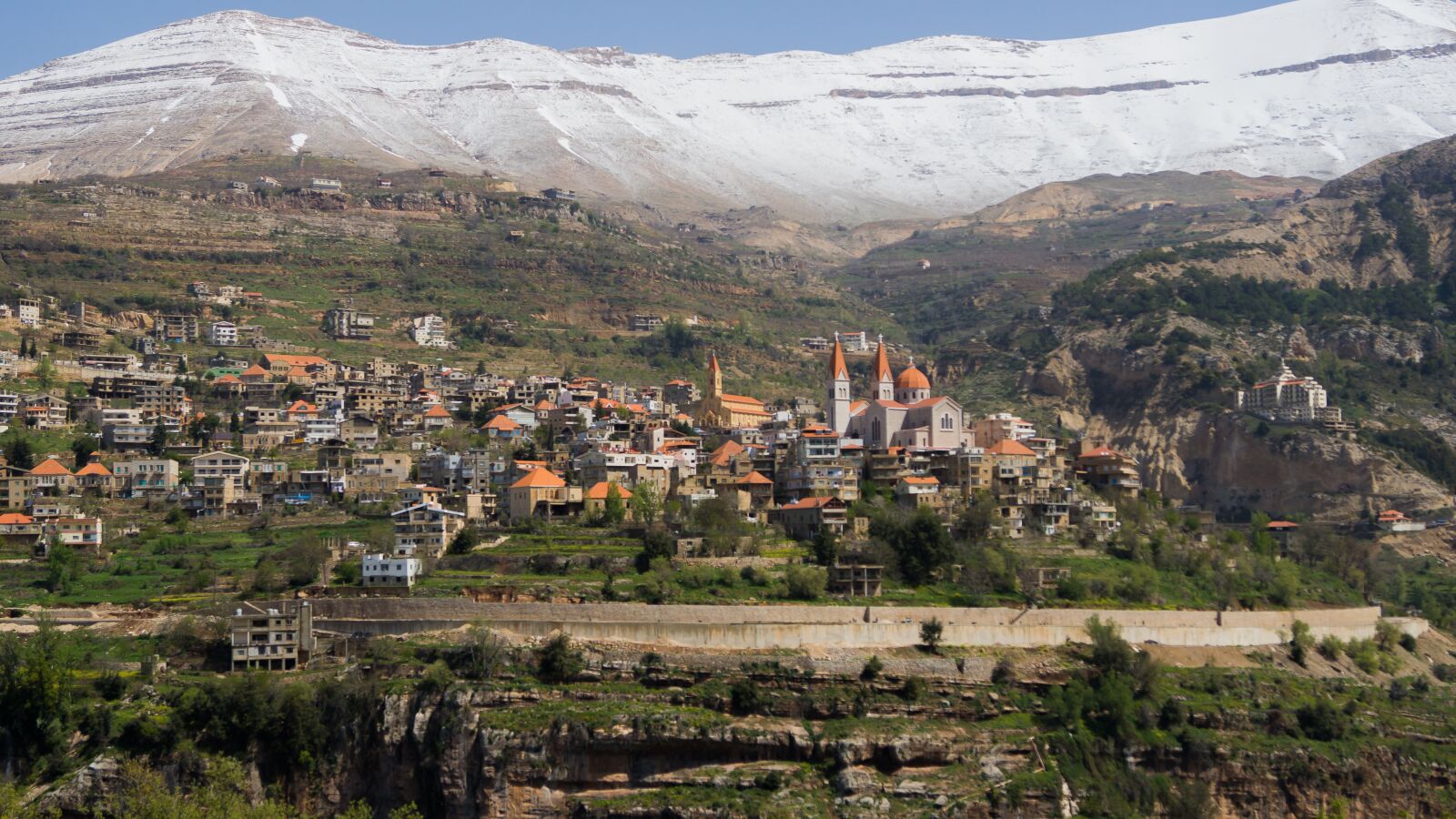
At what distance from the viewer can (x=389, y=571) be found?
6406cm

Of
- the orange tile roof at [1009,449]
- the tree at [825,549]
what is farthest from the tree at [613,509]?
the orange tile roof at [1009,449]

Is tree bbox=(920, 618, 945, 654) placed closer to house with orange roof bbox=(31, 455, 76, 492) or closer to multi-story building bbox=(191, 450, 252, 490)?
multi-story building bbox=(191, 450, 252, 490)

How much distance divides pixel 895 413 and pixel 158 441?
30.5 meters

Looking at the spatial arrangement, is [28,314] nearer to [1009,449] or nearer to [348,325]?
[348,325]

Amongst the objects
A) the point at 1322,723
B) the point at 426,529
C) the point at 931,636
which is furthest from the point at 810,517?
the point at 1322,723

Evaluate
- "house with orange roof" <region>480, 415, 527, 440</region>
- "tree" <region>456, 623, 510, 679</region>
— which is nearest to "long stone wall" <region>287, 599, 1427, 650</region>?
"tree" <region>456, 623, 510, 679</region>

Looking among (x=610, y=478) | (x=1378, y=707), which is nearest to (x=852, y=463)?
(x=610, y=478)

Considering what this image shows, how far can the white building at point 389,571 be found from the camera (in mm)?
63656

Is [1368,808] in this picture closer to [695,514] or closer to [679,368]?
[695,514]

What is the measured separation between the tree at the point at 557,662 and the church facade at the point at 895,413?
27.9 metres

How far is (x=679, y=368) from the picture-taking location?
380 feet

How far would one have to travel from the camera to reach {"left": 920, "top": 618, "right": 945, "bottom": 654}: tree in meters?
64.7

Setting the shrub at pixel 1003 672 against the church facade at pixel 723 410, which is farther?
the church facade at pixel 723 410

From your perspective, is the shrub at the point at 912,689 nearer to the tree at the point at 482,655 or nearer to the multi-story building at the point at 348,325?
the tree at the point at 482,655
